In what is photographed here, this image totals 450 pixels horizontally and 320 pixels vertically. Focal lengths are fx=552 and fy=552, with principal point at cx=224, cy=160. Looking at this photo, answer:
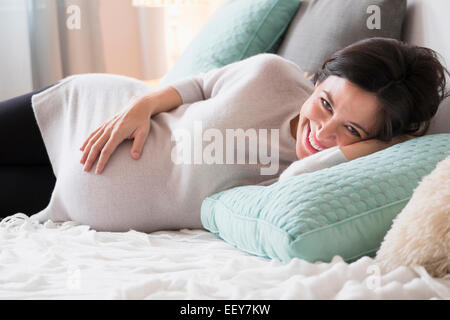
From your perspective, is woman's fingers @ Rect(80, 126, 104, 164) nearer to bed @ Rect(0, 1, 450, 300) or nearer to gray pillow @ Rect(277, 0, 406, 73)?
bed @ Rect(0, 1, 450, 300)

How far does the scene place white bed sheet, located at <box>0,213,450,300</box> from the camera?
674mm

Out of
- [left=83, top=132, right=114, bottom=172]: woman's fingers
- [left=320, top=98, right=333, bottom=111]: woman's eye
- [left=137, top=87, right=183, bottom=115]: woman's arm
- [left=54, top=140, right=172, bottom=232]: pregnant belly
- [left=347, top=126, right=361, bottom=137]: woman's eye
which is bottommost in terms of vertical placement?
[left=54, top=140, right=172, bottom=232]: pregnant belly

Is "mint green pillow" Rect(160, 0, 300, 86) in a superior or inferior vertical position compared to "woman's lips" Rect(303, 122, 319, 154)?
superior

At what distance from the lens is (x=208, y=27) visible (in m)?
1.77

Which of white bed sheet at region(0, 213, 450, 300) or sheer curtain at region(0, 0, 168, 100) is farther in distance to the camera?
sheer curtain at region(0, 0, 168, 100)

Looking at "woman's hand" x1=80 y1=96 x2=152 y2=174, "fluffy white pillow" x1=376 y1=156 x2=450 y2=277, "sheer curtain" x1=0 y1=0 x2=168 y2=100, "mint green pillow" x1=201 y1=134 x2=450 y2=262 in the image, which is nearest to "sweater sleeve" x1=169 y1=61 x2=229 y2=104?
"woman's hand" x1=80 y1=96 x2=152 y2=174

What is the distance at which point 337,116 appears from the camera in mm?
1054

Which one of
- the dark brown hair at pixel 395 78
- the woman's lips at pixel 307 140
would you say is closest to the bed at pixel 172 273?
the woman's lips at pixel 307 140

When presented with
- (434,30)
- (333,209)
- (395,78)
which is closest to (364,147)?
(395,78)

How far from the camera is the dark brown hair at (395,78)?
3.41ft

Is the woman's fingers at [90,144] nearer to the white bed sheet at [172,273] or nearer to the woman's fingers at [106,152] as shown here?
the woman's fingers at [106,152]

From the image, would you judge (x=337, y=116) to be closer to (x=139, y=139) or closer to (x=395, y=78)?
(x=395, y=78)

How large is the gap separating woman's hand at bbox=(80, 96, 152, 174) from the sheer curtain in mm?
1503

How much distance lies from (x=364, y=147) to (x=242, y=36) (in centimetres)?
69
